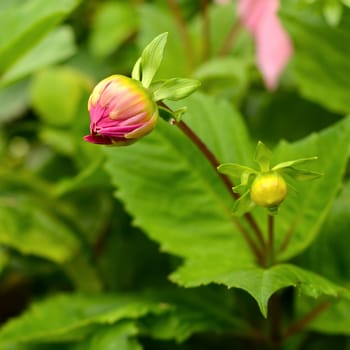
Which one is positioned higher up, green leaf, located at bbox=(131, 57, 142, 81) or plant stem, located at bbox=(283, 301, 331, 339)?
green leaf, located at bbox=(131, 57, 142, 81)

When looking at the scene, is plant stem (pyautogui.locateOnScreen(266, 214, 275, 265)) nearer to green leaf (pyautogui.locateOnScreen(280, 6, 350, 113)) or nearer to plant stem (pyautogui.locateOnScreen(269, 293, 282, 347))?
plant stem (pyautogui.locateOnScreen(269, 293, 282, 347))

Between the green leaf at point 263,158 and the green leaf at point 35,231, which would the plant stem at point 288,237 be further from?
the green leaf at point 35,231

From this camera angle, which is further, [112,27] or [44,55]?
[112,27]

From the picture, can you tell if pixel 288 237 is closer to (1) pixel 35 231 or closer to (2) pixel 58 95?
(1) pixel 35 231

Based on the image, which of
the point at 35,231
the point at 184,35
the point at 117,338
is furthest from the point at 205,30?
the point at 117,338

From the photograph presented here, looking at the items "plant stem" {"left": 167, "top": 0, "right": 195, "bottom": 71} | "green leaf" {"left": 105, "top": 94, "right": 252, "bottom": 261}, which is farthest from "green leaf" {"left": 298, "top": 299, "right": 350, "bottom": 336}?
"plant stem" {"left": 167, "top": 0, "right": 195, "bottom": 71}

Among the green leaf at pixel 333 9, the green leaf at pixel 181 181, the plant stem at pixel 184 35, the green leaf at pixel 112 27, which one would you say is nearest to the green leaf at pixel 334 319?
the green leaf at pixel 181 181

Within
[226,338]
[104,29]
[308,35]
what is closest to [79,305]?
[226,338]
